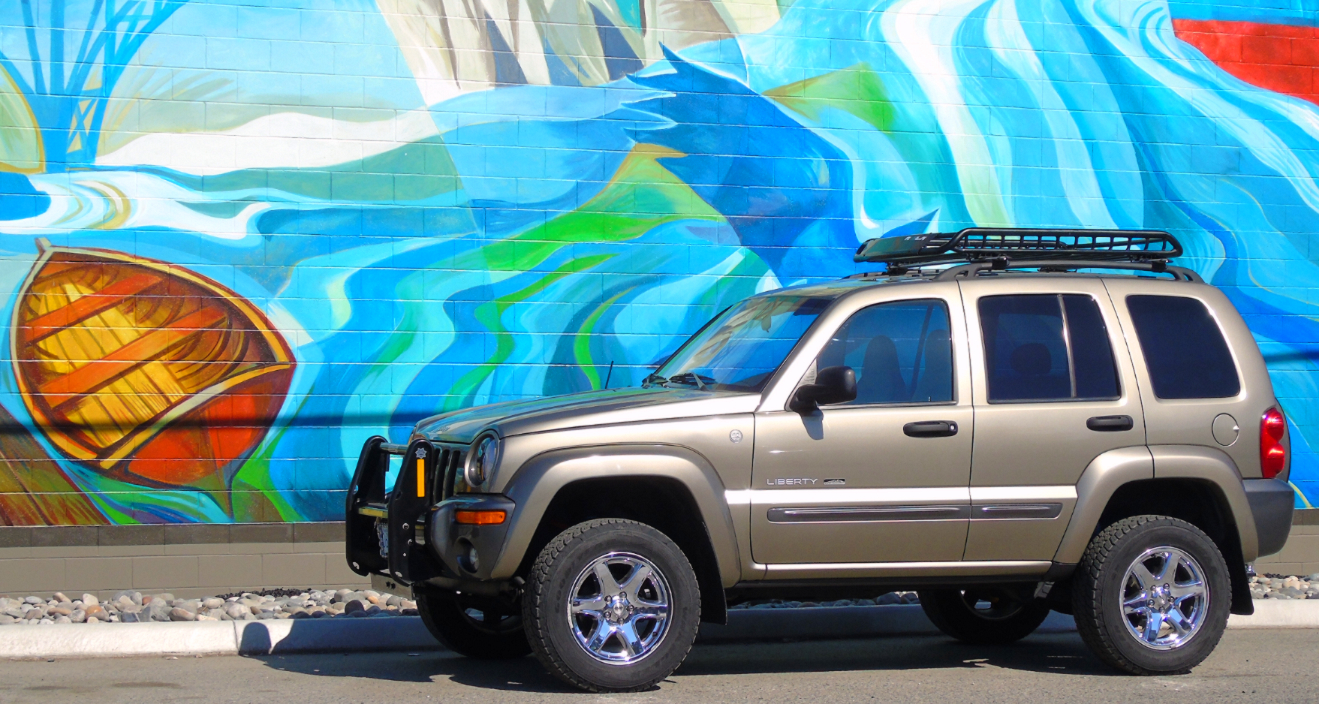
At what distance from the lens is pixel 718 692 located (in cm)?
629

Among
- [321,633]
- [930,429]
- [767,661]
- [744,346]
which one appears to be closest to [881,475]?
[930,429]

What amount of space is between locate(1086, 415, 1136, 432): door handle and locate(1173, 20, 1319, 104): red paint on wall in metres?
5.88

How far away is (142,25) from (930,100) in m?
5.76

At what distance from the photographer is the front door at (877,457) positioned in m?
6.26

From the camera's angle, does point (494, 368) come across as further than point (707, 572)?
Yes

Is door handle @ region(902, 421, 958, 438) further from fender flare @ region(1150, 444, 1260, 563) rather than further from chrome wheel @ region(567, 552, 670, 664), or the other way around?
chrome wheel @ region(567, 552, 670, 664)

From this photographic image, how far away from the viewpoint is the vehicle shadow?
22.1ft

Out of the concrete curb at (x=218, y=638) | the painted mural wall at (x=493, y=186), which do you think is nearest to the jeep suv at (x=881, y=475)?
the concrete curb at (x=218, y=638)

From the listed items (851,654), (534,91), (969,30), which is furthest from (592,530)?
(969,30)

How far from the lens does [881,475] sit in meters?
6.38

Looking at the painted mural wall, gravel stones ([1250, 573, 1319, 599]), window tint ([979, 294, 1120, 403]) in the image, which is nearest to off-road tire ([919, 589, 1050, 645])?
window tint ([979, 294, 1120, 403])

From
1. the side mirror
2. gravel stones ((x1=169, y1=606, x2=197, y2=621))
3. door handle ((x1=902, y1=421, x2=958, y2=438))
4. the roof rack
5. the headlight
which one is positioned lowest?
gravel stones ((x1=169, y1=606, x2=197, y2=621))

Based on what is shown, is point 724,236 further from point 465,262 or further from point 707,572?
point 707,572

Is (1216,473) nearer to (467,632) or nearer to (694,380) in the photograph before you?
(694,380)
